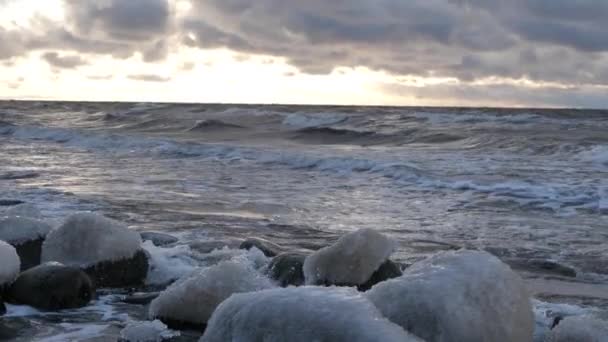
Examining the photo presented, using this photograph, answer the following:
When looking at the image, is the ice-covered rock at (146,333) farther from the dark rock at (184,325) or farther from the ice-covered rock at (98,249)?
the ice-covered rock at (98,249)

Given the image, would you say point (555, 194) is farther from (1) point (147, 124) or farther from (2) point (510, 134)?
(1) point (147, 124)

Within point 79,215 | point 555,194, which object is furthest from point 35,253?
point 555,194

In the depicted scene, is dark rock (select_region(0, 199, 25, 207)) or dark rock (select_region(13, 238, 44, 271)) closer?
dark rock (select_region(13, 238, 44, 271))

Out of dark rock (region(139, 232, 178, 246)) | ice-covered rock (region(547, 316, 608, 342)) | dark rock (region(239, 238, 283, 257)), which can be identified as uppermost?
ice-covered rock (region(547, 316, 608, 342))

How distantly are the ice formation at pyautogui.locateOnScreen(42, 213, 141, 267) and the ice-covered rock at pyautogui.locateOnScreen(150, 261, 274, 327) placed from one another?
0.95 metres

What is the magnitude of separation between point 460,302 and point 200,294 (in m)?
1.61

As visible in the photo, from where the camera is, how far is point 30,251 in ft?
17.4

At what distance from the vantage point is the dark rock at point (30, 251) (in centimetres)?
518

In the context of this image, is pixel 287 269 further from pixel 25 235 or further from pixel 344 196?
pixel 344 196

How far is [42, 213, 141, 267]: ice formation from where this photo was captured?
4.87 meters

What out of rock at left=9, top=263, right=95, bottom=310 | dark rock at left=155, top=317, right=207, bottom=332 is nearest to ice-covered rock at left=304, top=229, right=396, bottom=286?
dark rock at left=155, top=317, right=207, bottom=332

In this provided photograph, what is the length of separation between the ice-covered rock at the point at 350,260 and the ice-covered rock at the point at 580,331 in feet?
3.92

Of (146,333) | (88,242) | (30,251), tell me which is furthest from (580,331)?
(30,251)

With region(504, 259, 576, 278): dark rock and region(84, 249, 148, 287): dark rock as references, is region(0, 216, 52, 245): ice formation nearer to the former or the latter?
region(84, 249, 148, 287): dark rock
